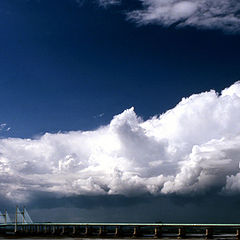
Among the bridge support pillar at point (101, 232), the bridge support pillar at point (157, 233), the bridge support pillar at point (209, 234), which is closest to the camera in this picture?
the bridge support pillar at point (209, 234)

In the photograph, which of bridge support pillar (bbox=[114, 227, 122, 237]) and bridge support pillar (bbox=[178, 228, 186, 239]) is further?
bridge support pillar (bbox=[114, 227, 122, 237])

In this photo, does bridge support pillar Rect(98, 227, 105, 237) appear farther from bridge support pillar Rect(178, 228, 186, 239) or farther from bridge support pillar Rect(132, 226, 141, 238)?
bridge support pillar Rect(178, 228, 186, 239)

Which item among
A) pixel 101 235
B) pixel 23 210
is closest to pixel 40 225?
pixel 23 210

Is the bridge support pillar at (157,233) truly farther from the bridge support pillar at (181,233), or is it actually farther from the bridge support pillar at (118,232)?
the bridge support pillar at (118,232)

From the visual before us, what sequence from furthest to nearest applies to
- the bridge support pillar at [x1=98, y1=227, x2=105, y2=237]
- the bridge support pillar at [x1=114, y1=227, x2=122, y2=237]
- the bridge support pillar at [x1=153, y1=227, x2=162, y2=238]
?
the bridge support pillar at [x1=98, y1=227, x2=105, y2=237]
the bridge support pillar at [x1=114, y1=227, x2=122, y2=237]
the bridge support pillar at [x1=153, y1=227, x2=162, y2=238]

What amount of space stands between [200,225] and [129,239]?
2027 centimetres

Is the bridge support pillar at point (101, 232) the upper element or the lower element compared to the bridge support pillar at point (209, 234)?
lower

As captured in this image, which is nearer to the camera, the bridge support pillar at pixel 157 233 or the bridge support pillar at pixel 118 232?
the bridge support pillar at pixel 157 233

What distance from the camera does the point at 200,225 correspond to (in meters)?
91.8

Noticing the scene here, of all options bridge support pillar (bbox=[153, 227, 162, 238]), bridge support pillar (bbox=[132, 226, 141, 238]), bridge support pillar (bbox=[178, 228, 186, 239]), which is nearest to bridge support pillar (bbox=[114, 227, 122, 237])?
bridge support pillar (bbox=[132, 226, 141, 238])

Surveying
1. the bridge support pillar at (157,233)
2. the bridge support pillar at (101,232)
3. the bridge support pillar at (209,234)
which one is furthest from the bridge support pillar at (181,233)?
the bridge support pillar at (101,232)

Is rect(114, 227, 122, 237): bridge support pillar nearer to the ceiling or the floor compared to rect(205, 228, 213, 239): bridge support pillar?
nearer to the floor

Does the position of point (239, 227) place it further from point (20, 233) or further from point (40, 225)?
point (40, 225)

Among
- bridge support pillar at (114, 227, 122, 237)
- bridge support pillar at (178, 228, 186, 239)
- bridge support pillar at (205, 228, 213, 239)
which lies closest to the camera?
bridge support pillar at (205, 228, 213, 239)
